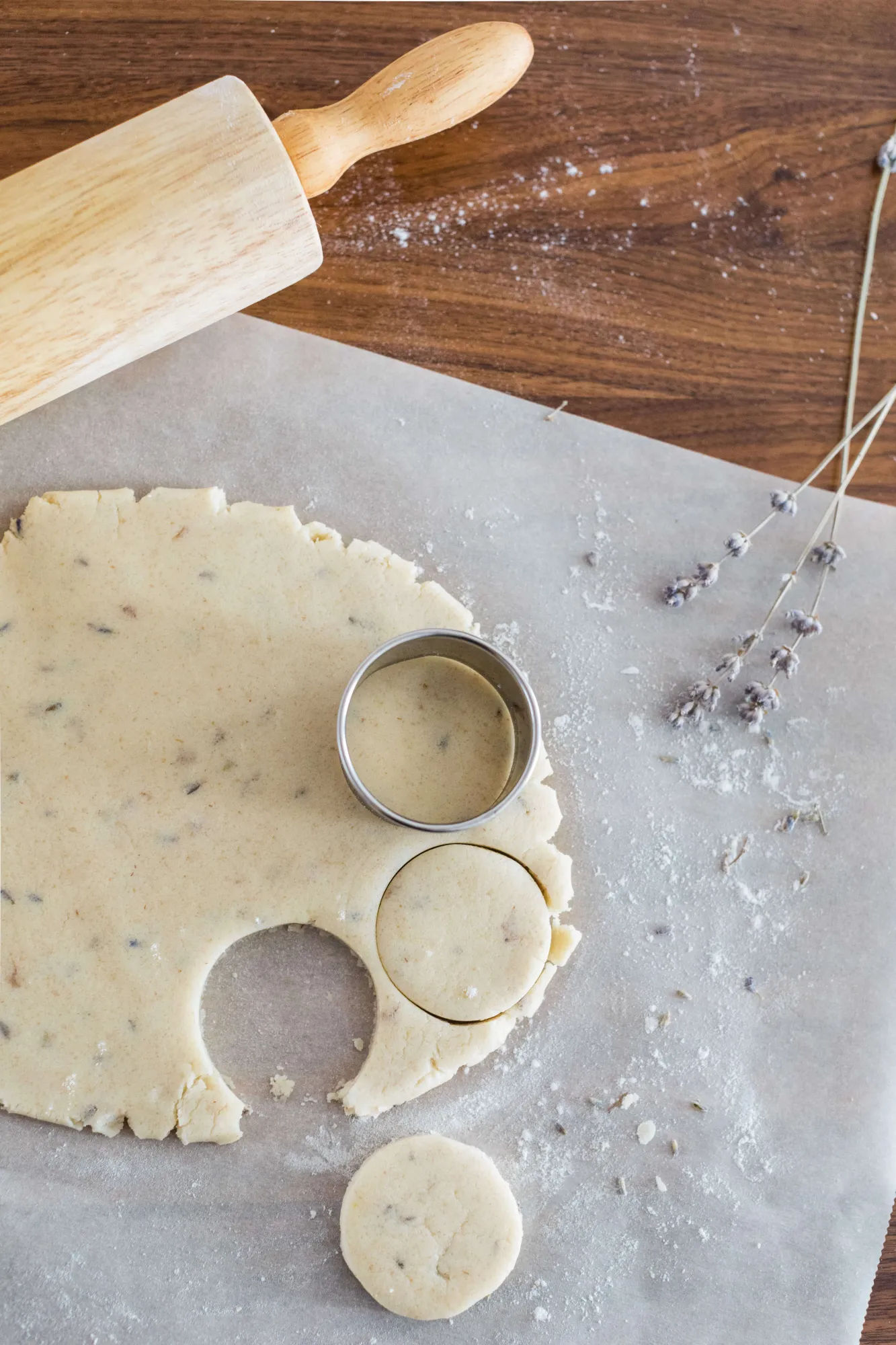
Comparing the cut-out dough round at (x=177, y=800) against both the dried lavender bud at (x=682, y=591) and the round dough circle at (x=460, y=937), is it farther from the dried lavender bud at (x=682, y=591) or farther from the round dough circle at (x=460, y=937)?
the dried lavender bud at (x=682, y=591)

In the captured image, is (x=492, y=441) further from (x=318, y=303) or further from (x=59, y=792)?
(x=59, y=792)

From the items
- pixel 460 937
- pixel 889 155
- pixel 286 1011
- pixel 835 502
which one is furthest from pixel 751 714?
pixel 889 155

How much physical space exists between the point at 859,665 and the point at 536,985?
0.76m

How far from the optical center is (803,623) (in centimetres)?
164

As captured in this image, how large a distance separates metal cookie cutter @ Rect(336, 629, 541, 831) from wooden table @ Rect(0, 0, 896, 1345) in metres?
0.48

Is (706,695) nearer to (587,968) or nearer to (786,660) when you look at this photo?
(786,660)

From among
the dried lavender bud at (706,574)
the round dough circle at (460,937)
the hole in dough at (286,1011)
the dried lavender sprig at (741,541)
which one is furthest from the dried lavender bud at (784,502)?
the hole in dough at (286,1011)

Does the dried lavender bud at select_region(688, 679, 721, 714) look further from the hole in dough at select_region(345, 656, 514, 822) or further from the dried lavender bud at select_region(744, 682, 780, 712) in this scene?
the hole in dough at select_region(345, 656, 514, 822)

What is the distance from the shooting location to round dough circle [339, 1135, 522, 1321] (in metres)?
1.50

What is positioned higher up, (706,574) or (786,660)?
(706,574)

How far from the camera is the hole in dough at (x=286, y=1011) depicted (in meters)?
1.59

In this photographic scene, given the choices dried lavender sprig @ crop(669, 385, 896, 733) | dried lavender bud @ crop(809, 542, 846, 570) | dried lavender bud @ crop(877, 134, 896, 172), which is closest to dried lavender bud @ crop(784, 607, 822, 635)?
dried lavender sprig @ crop(669, 385, 896, 733)

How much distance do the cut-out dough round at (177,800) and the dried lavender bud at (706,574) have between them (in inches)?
15.7

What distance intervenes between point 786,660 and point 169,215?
3.76ft
